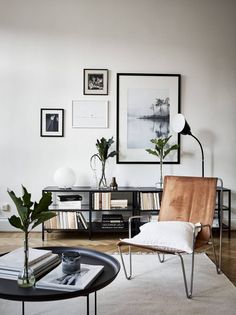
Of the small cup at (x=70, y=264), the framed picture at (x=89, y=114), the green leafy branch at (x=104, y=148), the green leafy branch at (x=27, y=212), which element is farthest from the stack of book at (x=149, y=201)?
the green leafy branch at (x=27, y=212)

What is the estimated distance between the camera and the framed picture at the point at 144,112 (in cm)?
455

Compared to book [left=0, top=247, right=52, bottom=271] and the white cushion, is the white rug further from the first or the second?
book [left=0, top=247, right=52, bottom=271]

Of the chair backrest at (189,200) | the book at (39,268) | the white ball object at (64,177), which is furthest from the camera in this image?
the white ball object at (64,177)

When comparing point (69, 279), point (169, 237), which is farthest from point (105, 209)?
point (69, 279)

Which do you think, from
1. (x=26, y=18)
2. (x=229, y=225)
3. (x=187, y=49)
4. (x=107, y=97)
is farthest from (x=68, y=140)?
(x=229, y=225)

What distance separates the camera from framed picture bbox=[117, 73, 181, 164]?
14.9 ft

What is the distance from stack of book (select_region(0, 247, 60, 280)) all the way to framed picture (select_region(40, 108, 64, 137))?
2.63 m

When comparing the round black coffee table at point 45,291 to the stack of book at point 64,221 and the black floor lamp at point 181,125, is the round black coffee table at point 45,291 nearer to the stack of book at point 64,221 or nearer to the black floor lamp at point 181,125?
the stack of book at point 64,221

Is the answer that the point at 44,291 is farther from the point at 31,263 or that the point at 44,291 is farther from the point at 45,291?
the point at 31,263

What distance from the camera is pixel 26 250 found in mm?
1718

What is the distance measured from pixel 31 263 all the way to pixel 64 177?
2.33 metres

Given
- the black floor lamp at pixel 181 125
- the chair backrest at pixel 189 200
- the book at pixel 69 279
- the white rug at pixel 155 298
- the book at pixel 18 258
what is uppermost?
the black floor lamp at pixel 181 125

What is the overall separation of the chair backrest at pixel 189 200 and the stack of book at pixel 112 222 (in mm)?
1066

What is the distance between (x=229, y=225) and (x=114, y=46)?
2724mm
